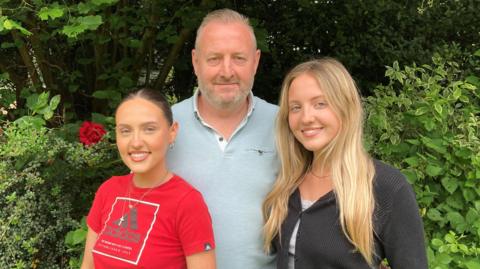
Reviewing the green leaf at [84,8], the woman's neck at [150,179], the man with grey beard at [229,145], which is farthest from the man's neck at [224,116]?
the green leaf at [84,8]

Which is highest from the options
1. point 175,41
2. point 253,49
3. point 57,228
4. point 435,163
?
point 175,41

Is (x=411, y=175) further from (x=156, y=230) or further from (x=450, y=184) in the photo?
(x=156, y=230)

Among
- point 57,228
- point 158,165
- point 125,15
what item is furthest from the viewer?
point 125,15

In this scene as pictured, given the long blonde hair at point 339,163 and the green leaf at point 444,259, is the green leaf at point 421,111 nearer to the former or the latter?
the green leaf at point 444,259

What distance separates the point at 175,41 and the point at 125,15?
47 centimetres

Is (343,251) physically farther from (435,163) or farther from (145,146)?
(435,163)

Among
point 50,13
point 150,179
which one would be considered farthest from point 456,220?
point 50,13

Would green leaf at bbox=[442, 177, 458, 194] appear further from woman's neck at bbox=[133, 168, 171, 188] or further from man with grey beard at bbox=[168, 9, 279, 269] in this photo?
woman's neck at bbox=[133, 168, 171, 188]

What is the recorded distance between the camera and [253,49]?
2361 millimetres

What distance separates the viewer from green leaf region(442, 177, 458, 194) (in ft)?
9.84

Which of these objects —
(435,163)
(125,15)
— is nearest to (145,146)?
(435,163)

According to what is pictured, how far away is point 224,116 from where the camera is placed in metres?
2.38

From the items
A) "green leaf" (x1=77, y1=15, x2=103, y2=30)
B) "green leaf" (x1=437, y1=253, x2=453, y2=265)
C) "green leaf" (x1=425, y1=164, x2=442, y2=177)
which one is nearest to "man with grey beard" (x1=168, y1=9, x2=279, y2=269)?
"green leaf" (x1=77, y1=15, x2=103, y2=30)

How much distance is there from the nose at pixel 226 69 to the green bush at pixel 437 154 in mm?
1149
